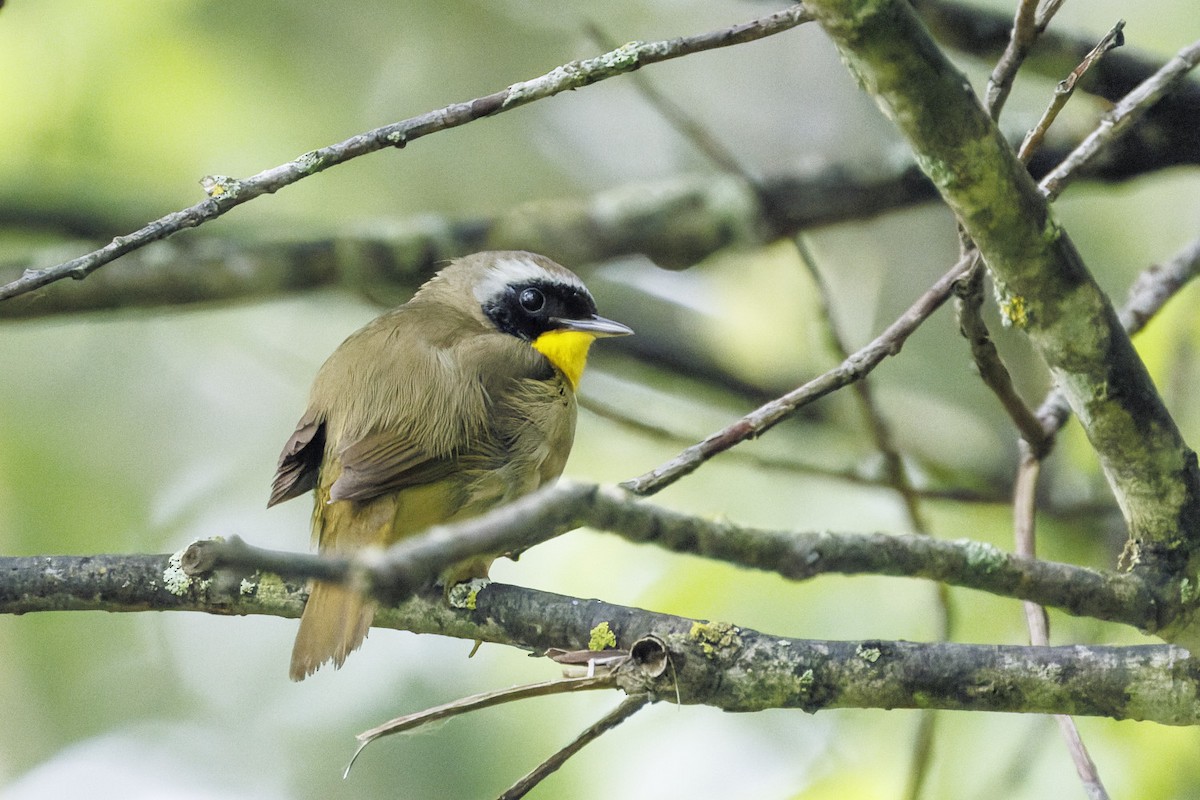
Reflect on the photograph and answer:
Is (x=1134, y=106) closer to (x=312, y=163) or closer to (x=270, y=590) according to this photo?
(x=312, y=163)

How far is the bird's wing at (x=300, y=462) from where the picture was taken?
3680 millimetres

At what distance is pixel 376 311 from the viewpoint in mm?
6422

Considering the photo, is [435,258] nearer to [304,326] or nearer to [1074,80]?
[304,326]

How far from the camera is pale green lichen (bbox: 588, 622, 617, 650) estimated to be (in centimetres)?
259

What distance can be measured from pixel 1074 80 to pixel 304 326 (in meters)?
6.26

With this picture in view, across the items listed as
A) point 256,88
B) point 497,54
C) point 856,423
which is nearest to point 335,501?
point 856,423

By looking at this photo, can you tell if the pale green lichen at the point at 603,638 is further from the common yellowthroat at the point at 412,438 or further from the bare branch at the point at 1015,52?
the bare branch at the point at 1015,52

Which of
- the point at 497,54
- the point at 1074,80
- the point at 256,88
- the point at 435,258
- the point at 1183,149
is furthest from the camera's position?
the point at 497,54

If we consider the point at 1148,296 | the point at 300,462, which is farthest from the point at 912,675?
the point at 300,462

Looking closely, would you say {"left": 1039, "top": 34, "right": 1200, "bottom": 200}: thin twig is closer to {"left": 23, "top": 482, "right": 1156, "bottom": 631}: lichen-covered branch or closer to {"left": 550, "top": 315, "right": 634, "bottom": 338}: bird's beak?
{"left": 23, "top": 482, "right": 1156, "bottom": 631}: lichen-covered branch

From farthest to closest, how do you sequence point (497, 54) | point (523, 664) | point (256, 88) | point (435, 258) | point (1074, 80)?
point (497, 54) < point (256, 88) < point (523, 664) < point (435, 258) < point (1074, 80)

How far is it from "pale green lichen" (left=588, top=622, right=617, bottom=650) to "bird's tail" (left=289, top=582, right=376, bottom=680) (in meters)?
0.68

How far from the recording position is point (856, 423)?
614 centimetres

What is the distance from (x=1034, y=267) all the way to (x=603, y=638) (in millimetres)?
1142
